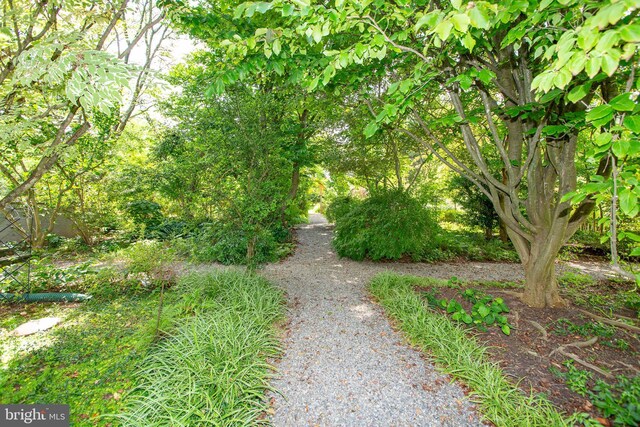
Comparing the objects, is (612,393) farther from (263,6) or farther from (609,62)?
(263,6)

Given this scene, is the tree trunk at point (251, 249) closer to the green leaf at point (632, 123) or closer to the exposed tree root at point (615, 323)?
→ the green leaf at point (632, 123)

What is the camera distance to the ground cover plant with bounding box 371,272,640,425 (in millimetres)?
1934

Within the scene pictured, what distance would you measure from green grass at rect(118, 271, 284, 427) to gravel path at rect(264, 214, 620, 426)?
245 millimetres

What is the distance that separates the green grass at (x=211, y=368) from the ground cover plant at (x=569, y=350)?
1815mm

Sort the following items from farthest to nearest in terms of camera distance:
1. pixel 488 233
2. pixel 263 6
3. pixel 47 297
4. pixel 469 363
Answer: pixel 488 233, pixel 47 297, pixel 469 363, pixel 263 6

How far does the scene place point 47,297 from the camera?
389cm

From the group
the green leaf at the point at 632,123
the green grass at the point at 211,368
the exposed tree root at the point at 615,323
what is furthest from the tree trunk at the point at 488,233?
the green leaf at the point at 632,123

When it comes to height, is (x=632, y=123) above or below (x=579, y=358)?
above

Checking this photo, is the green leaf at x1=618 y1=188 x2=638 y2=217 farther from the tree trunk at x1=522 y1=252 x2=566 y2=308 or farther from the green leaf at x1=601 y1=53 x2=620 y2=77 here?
the tree trunk at x1=522 y1=252 x2=566 y2=308

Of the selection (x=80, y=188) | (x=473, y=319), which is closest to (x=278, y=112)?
(x=473, y=319)

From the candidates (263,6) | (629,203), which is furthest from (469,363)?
(263,6)

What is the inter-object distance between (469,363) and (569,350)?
1.10 m

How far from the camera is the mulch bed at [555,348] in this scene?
2133 millimetres

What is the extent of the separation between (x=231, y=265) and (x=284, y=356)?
135 inches
